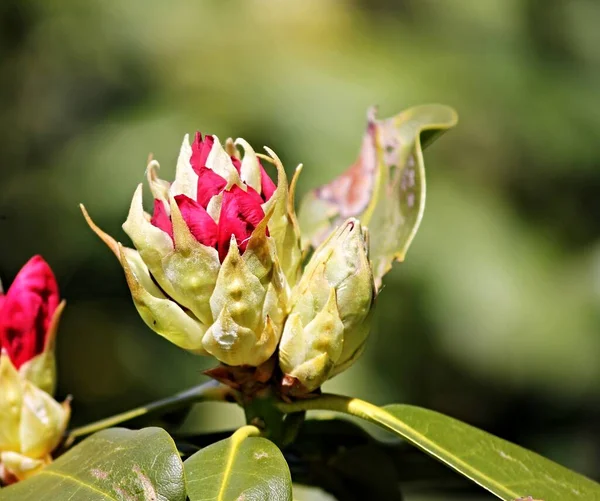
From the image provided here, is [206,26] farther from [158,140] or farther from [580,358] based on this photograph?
[580,358]

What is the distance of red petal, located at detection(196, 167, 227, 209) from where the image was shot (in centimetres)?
87

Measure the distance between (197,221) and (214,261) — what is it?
0.04 m

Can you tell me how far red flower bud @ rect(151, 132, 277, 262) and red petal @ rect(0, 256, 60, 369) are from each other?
198 millimetres

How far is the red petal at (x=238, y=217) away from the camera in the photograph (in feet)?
2.77

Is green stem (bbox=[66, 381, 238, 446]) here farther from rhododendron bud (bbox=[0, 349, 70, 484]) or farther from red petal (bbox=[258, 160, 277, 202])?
red petal (bbox=[258, 160, 277, 202])

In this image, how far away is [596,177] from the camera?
3.14m

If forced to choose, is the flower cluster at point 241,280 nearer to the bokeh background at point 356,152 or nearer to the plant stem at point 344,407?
the plant stem at point 344,407

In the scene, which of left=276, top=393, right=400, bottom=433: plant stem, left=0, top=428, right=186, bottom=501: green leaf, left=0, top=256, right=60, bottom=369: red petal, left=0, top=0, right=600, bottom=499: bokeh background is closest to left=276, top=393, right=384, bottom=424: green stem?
left=276, top=393, right=400, bottom=433: plant stem

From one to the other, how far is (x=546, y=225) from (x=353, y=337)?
2.37 meters

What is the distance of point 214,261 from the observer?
0.85 metres

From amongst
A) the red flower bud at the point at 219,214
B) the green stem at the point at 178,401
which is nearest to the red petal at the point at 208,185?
the red flower bud at the point at 219,214

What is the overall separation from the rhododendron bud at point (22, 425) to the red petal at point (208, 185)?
26 centimetres

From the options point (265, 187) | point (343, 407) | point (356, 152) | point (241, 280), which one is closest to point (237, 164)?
point (265, 187)

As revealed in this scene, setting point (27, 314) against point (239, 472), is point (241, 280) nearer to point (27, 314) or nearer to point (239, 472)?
point (239, 472)
